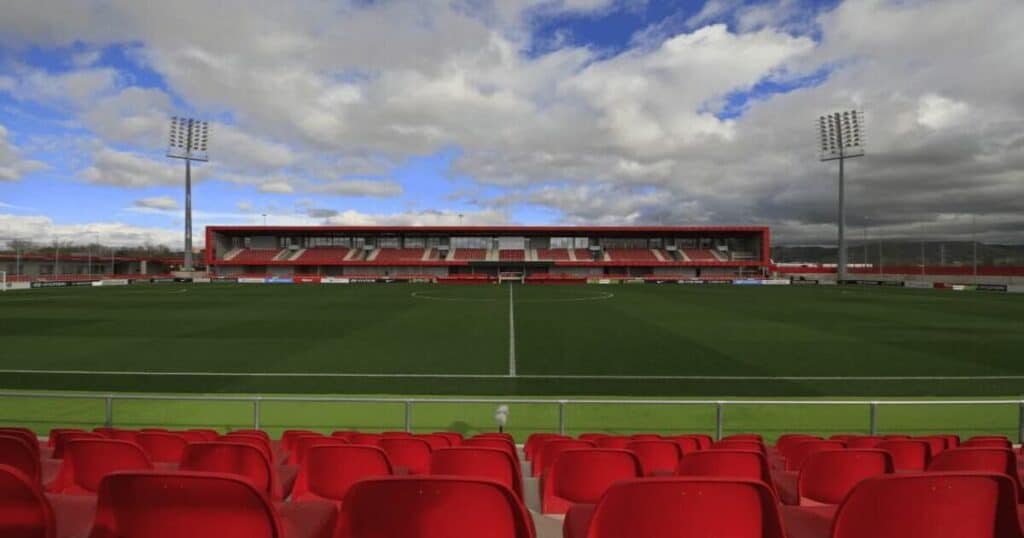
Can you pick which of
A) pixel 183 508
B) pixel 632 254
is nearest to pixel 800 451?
pixel 183 508

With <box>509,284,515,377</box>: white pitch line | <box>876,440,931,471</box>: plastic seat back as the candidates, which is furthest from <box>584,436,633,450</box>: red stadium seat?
<box>509,284,515,377</box>: white pitch line

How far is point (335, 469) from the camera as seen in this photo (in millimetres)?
4434

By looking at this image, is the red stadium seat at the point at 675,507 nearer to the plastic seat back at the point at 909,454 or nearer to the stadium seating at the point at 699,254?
the plastic seat back at the point at 909,454

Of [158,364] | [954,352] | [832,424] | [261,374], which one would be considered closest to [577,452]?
[832,424]

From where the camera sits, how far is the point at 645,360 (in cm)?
2102

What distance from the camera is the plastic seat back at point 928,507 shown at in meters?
2.35

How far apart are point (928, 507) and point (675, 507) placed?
1103 millimetres

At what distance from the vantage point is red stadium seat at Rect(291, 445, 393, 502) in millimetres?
4336

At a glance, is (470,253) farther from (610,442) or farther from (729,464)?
(729,464)

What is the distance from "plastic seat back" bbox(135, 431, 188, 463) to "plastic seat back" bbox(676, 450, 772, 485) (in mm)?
5597

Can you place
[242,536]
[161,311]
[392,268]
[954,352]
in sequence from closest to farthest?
[242,536], [954,352], [161,311], [392,268]

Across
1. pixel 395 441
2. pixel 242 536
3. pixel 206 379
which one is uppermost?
pixel 242 536

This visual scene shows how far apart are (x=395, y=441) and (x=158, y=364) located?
17743 mm

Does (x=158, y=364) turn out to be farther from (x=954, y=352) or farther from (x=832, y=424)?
(x=954, y=352)
